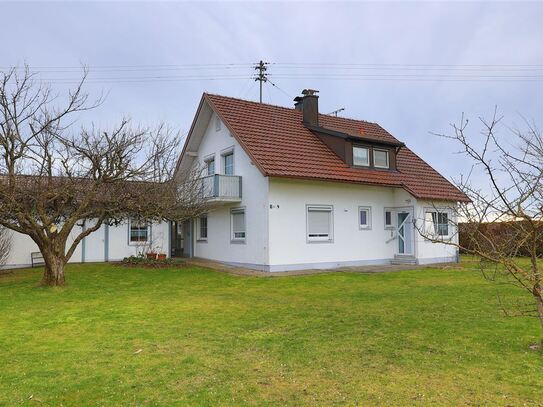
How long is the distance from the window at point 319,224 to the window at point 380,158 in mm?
4207

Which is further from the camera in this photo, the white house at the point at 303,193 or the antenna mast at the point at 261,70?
the antenna mast at the point at 261,70

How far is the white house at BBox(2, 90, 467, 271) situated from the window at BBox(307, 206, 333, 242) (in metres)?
0.04

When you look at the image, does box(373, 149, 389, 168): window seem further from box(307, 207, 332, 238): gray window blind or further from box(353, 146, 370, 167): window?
box(307, 207, 332, 238): gray window blind

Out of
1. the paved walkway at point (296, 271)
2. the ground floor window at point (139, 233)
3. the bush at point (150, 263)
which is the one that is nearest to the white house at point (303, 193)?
the paved walkway at point (296, 271)

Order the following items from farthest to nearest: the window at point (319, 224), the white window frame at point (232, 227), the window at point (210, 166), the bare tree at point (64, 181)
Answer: the window at point (210, 166)
the white window frame at point (232, 227)
the window at point (319, 224)
the bare tree at point (64, 181)

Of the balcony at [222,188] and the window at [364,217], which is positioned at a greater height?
the balcony at [222,188]

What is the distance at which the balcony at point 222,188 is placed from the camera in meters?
20.0

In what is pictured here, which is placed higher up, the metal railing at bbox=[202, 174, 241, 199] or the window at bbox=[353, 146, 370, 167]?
the window at bbox=[353, 146, 370, 167]

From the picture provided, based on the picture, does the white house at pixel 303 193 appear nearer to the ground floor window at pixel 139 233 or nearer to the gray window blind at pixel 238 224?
the gray window blind at pixel 238 224

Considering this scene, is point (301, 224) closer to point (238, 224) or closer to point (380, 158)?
point (238, 224)

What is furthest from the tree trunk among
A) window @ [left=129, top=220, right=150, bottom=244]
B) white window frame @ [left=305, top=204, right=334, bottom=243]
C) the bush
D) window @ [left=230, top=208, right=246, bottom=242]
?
window @ [left=129, top=220, right=150, bottom=244]

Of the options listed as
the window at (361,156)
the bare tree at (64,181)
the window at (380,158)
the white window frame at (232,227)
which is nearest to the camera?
the bare tree at (64,181)

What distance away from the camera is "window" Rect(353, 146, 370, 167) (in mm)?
21958

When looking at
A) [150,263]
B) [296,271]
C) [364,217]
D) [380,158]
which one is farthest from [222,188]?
[380,158]
